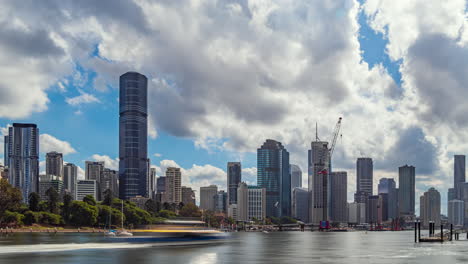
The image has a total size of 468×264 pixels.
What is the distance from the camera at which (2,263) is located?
102 metres

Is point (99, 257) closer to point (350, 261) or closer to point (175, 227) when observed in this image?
point (350, 261)

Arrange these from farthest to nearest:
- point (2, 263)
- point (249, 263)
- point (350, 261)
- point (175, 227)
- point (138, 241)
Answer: point (175, 227), point (138, 241), point (350, 261), point (249, 263), point (2, 263)

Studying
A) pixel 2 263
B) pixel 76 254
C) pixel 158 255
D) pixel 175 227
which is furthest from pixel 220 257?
pixel 175 227

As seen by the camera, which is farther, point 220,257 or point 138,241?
point 138,241

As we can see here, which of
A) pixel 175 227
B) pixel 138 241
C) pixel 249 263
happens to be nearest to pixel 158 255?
pixel 249 263

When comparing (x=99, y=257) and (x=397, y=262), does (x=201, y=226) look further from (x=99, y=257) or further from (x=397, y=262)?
(x=397, y=262)

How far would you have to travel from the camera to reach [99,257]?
118000 millimetres

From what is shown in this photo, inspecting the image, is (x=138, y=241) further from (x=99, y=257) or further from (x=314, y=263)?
(x=314, y=263)

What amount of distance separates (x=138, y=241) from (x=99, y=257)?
50.5 meters

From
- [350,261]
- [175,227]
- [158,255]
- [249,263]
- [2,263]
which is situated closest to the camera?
[2,263]

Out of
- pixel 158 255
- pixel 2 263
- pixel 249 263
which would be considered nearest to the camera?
pixel 2 263

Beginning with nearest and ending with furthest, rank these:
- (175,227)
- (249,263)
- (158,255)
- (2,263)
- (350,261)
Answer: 1. (2,263)
2. (249,263)
3. (350,261)
4. (158,255)
5. (175,227)

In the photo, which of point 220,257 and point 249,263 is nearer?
point 249,263

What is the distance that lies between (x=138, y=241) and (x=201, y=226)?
1234 inches
